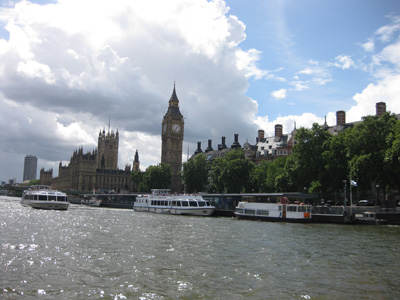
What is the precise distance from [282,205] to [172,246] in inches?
1293

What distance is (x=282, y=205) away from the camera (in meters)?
60.0

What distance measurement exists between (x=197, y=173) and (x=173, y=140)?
46.5m

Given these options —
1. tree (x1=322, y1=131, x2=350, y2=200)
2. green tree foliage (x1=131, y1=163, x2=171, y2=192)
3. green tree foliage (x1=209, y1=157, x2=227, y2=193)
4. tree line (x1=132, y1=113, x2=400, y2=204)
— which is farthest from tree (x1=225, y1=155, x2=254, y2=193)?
green tree foliage (x1=131, y1=163, x2=171, y2=192)

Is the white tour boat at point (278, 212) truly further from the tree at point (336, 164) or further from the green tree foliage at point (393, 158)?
the tree at point (336, 164)

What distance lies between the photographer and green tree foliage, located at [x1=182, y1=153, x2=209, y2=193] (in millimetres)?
121519

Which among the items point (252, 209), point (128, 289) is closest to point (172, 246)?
point (128, 289)

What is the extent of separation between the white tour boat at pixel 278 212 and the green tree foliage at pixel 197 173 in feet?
181

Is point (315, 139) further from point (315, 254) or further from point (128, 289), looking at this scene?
point (128, 289)

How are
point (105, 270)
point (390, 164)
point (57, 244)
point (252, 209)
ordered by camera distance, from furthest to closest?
1. point (252, 209)
2. point (390, 164)
3. point (57, 244)
4. point (105, 270)

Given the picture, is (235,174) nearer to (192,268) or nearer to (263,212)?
(263,212)

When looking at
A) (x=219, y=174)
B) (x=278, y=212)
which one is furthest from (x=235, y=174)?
(x=278, y=212)

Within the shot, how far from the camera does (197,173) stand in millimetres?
121312

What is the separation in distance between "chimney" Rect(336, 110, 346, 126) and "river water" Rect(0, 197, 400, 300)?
2614 inches

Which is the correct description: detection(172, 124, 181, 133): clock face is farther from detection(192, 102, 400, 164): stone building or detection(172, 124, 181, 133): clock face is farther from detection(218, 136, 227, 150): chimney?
detection(192, 102, 400, 164): stone building
